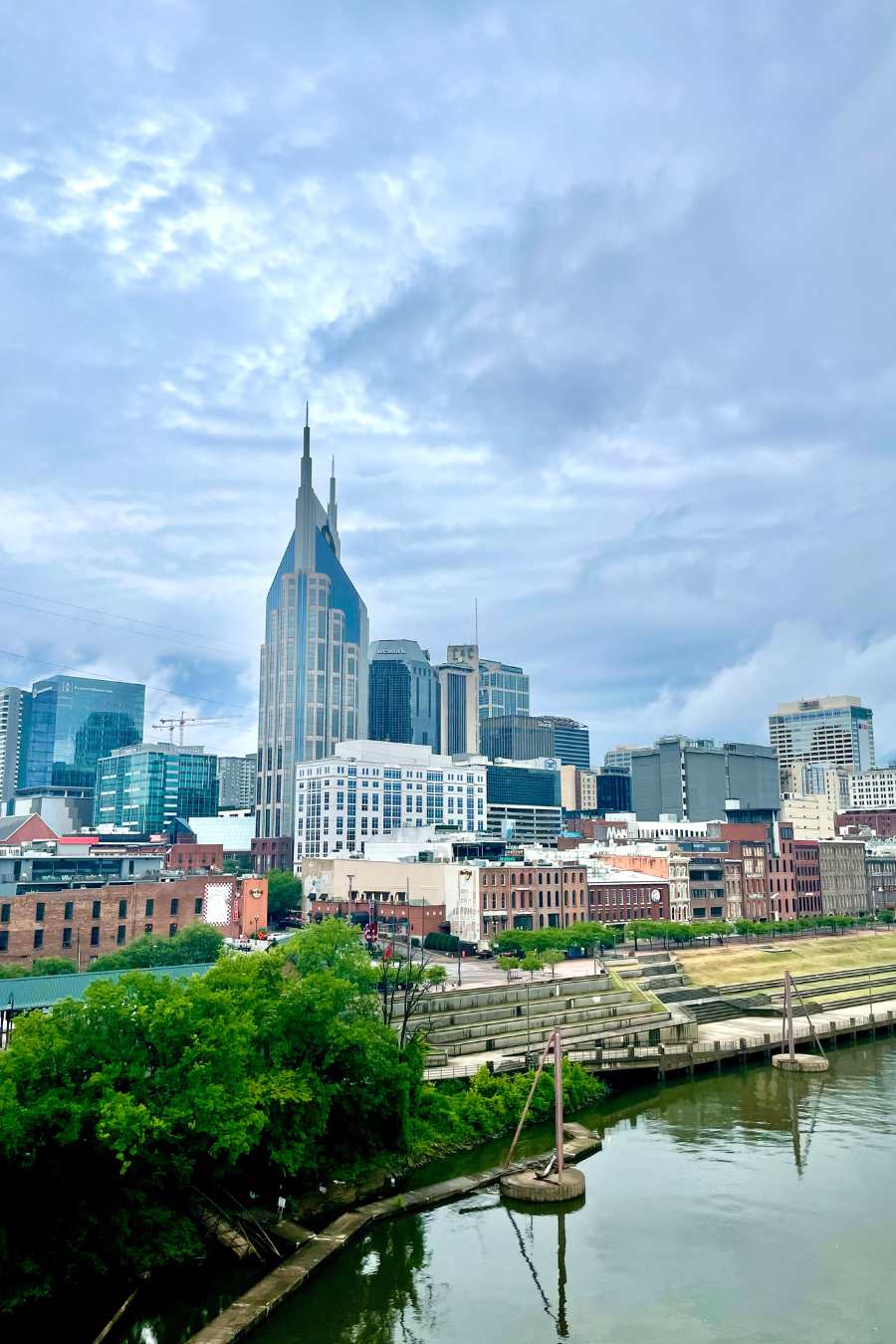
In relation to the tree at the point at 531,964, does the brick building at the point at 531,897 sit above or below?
above

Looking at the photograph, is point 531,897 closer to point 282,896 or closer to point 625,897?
point 625,897

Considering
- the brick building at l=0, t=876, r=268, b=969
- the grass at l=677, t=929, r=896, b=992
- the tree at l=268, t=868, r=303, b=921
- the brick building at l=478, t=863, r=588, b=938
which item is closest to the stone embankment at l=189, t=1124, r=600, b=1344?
the brick building at l=0, t=876, r=268, b=969

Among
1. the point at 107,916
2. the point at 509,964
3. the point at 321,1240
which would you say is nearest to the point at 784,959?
the point at 509,964

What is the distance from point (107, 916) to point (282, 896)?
279 feet

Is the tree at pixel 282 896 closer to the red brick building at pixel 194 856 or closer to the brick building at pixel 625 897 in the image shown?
the red brick building at pixel 194 856

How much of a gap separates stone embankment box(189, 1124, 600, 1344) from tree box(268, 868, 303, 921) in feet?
441

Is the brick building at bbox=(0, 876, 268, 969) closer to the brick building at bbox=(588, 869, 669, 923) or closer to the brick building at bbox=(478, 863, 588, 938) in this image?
the brick building at bbox=(478, 863, 588, 938)

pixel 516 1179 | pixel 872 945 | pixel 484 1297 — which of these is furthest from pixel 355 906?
pixel 484 1297

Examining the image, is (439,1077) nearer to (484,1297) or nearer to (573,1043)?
(573,1043)

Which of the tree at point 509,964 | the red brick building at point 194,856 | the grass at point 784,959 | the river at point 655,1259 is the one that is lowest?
the river at point 655,1259

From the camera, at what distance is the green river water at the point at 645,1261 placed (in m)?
41.5

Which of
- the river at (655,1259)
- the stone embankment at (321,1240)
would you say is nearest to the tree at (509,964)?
the river at (655,1259)

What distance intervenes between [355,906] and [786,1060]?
9524 cm

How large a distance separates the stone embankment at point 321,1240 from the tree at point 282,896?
441 feet
